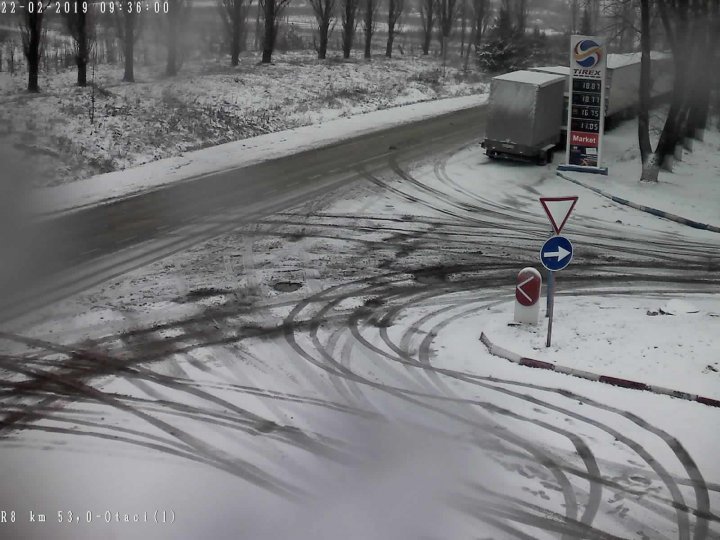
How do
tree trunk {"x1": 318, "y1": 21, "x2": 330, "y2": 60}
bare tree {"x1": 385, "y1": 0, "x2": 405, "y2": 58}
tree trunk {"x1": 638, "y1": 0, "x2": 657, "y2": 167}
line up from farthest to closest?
1. bare tree {"x1": 385, "y1": 0, "x2": 405, "y2": 58}
2. tree trunk {"x1": 318, "y1": 21, "x2": 330, "y2": 60}
3. tree trunk {"x1": 638, "y1": 0, "x2": 657, "y2": 167}

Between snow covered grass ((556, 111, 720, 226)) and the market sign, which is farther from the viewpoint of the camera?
the market sign

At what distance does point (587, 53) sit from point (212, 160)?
11.6 metres

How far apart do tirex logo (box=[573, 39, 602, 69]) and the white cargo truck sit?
4.74ft

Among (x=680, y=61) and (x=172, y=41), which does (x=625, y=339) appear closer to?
(x=680, y=61)

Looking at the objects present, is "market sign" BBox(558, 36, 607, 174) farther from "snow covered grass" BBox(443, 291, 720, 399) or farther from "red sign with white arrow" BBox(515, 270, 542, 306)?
"red sign with white arrow" BBox(515, 270, 542, 306)

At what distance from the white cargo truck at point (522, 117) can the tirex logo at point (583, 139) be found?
3.52ft

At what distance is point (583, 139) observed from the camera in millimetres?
23594

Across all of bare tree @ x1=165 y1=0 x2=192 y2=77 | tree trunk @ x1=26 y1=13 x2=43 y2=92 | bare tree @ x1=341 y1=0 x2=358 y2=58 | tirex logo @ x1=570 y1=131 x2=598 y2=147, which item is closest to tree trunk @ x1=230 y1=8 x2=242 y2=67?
bare tree @ x1=165 y1=0 x2=192 y2=77

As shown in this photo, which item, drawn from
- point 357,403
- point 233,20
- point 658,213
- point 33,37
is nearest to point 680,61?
point 658,213

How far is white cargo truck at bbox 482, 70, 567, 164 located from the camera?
23.9m

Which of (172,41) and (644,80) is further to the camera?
(172,41)

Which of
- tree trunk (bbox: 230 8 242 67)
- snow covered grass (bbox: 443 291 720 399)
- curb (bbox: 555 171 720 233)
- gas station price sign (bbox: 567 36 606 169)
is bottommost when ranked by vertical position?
snow covered grass (bbox: 443 291 720 399)

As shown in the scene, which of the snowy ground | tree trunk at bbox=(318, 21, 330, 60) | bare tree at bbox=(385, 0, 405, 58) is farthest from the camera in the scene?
bare tree at bbox=(385, 0, 405, 58)

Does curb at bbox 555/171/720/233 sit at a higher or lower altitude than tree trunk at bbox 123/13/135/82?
lower
